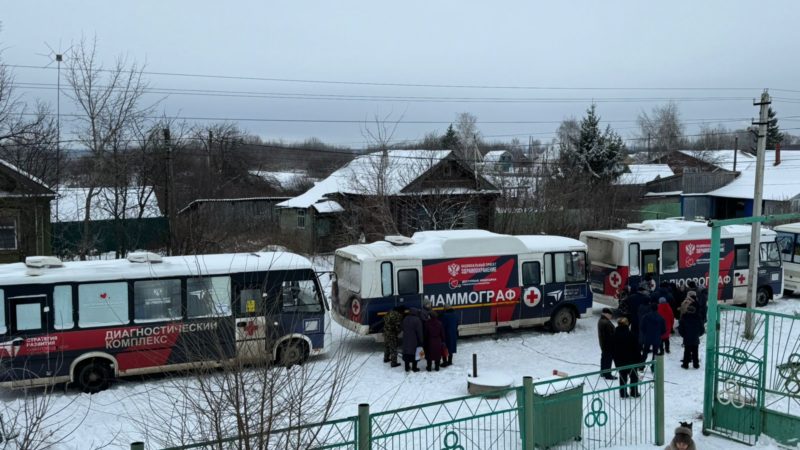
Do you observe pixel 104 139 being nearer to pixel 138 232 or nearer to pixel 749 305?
pixel 138 232

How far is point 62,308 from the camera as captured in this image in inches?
521

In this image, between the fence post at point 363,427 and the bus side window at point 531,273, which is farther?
the bus side window at point 531,273

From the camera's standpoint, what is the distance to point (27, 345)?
1288cm

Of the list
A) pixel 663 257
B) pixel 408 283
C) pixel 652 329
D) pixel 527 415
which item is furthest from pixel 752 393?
pixel 663 257

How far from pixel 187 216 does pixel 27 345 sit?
15280mm

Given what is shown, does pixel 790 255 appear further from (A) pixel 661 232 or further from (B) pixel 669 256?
(A) pixel 661 232

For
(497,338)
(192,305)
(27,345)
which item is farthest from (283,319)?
(497,338)

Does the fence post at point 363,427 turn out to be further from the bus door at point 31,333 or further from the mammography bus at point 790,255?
the mammography bus at point 790,255

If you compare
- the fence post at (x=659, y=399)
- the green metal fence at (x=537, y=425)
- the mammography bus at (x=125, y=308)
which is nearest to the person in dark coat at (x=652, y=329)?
the green metal fence at (x=537, y=425)

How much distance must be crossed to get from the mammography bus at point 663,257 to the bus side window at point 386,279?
23.4 feet

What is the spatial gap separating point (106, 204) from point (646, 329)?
22.6 metres

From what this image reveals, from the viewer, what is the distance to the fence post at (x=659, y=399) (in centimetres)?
1027

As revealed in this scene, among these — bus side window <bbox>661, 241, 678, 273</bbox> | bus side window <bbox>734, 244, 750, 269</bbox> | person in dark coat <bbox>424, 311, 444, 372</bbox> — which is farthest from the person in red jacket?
bus side window <bbox>734, 244, 750, 269</bbox>

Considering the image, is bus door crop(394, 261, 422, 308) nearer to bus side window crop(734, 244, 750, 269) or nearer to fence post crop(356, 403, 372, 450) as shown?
fence post crop(356, 403, 372, 450)
